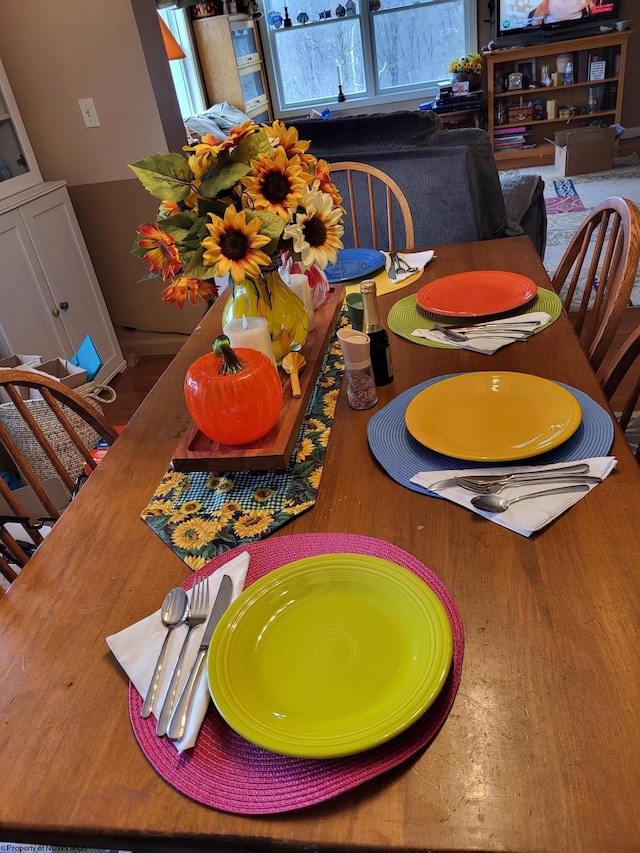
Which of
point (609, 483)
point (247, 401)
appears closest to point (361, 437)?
point (247, 401)

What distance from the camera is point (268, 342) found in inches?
42.6

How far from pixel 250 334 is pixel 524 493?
49 cm

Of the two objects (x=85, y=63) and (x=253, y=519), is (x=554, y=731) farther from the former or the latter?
(x=85, y=63)

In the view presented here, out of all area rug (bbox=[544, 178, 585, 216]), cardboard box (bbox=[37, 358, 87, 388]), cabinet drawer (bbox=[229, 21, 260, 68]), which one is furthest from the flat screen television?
cardboard box (bbox=[37, 358, 87, 388])

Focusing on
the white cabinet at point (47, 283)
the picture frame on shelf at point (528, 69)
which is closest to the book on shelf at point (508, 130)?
the picture frame on shelf at point (528, 69)

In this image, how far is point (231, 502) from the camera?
96cm

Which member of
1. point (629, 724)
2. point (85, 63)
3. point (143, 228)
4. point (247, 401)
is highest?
point (85, 63)

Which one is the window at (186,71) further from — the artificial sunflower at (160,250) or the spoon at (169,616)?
the spoon at (169,616)

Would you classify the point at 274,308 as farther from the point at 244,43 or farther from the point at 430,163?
the point at 244,43

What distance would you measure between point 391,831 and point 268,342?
29.0 inches

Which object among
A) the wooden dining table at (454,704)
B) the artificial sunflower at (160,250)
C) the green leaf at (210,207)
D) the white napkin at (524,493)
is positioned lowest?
the wooden dining table at (454,704)

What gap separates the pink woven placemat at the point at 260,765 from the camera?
Result: 566mm

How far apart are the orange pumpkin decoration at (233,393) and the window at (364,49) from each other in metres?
5.84

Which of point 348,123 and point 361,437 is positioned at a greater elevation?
point 348,123
